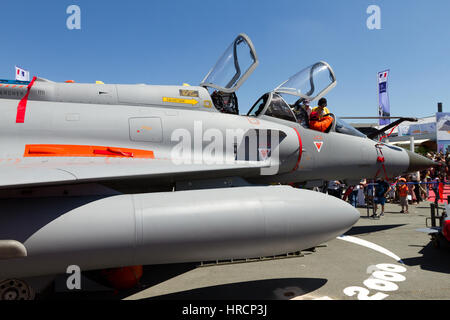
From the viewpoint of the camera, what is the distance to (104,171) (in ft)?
12.1

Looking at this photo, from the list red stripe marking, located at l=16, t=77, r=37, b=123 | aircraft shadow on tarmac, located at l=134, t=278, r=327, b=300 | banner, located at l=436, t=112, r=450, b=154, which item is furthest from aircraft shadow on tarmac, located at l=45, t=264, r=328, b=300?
banner, located at l=436, t=112, r=450, b=154

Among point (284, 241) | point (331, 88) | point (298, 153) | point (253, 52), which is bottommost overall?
point (284, 241)

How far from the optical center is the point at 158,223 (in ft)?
11.5

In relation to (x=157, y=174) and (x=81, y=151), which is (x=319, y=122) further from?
(x=81, y=151)

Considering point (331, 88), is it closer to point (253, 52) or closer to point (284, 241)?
point (253, 52)

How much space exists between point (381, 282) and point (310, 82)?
4262 millimetres

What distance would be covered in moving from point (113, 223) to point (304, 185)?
3.90m

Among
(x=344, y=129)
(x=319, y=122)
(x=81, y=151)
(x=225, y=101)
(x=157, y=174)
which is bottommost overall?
(x=157, y=174)

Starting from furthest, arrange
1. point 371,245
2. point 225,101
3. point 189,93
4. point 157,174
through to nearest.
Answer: point 371,245 → point 225,101 → point 189,93 → point 157,174

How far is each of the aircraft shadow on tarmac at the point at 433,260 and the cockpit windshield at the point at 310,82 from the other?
376 cm

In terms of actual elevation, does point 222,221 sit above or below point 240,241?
above

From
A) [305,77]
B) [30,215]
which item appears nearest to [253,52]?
[305,77]

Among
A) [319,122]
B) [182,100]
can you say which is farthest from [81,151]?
[319,122]
